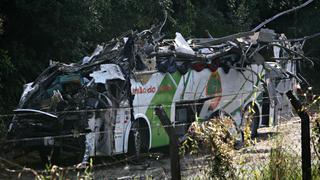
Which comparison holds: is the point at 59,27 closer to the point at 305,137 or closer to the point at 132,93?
the point at 132,93

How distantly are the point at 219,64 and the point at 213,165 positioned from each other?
880 cm

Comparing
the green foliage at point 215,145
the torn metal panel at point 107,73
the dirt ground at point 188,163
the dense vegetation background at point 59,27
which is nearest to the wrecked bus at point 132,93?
the torn metal panel at point 107,73

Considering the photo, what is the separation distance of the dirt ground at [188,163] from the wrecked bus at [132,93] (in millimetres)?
454

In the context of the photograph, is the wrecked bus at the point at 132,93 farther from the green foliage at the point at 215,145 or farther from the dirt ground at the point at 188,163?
the green foliage at the point at 215,145

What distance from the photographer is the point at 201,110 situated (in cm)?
1355

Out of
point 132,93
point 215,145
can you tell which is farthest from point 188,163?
point 132,93

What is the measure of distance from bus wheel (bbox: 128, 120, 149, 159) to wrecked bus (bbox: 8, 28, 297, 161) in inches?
0.8

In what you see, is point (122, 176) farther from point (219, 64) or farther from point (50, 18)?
point (50, 18)

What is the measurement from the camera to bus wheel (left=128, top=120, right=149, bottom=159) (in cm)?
1209

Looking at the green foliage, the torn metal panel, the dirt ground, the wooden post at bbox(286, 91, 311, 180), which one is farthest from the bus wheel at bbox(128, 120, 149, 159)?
the green foliage

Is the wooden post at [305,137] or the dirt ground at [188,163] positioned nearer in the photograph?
the dirt ground at [188,163]

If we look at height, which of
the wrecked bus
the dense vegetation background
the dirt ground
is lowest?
the dirt ground

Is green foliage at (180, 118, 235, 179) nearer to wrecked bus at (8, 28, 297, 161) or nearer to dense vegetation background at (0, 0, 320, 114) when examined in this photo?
wrecked bus at (8, 28, 297, 161)

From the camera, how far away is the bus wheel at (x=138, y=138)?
12094 millimetres
